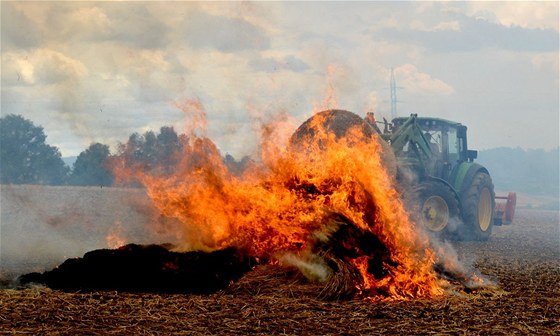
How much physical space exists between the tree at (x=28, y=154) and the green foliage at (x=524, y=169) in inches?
3313

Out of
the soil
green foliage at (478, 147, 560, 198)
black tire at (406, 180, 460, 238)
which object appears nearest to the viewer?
the soil

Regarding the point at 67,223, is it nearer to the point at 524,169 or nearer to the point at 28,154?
the point at 28,154

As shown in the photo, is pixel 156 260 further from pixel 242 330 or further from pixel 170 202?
pixel 242 330

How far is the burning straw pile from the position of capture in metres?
11.4

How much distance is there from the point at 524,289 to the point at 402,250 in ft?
8.61

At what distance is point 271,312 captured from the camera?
955 cm

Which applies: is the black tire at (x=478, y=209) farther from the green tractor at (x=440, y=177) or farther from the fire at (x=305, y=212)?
the fire at (x=305, y=212)

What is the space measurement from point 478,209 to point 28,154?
32.8 metres

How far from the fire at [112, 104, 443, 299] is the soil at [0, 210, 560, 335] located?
73cm

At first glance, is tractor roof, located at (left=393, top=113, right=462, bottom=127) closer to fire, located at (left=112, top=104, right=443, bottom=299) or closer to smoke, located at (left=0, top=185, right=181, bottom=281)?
smoke, located at (left=0, top=185, right=181, bottom=281)

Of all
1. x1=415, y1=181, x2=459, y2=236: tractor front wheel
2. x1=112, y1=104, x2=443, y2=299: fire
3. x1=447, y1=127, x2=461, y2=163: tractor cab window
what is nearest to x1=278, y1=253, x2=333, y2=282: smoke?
x1=112, y1=104, x2=443, y2=299: fire

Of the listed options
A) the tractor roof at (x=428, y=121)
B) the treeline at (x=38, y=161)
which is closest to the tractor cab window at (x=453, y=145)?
the tractor roof at (x=428, y=121)

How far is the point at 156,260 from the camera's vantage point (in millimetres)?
11711

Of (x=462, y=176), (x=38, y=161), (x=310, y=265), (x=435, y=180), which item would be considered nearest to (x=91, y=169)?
(x=38, y=161)
